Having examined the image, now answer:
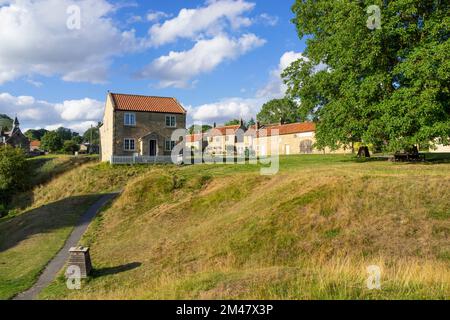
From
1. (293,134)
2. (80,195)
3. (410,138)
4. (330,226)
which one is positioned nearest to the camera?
(330,226)

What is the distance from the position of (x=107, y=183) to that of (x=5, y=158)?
52.5ft

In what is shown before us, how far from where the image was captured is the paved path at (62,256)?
48.4 ft

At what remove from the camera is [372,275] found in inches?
352

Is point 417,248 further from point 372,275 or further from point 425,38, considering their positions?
point 425,38

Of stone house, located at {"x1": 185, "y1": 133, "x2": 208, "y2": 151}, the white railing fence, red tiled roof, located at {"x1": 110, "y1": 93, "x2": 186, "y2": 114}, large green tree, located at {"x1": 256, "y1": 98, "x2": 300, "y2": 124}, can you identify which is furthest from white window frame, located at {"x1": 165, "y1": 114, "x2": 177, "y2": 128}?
large green tree, located at {"x1": 256, "y1": 98, "x2": 300, "y2": 124}

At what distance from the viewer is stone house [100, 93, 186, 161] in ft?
147

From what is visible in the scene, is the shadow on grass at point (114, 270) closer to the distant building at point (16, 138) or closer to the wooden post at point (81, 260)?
the wooden post at point (81, 260)

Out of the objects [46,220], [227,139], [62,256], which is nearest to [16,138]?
[227,139]

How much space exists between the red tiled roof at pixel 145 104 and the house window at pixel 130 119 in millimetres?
700

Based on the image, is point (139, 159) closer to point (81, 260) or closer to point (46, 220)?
point (46, 220)

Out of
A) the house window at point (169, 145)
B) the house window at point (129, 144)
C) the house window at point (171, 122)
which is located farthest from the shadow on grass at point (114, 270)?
the house window at point (171, 122)

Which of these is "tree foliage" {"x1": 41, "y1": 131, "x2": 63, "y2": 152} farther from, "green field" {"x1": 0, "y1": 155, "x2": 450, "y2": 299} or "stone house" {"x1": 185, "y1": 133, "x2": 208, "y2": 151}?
"green field" {"x1": 0, "y1": 155, "x2": 450, "y2": 299}

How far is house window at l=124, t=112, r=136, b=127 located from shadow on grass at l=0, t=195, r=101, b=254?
14.9 metres
